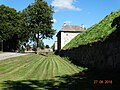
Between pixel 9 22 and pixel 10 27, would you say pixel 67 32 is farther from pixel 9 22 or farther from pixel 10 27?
pixel 10 27

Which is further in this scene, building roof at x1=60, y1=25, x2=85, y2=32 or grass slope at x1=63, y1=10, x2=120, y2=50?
building roof at x1=60, y1=25, x2=85, y2=32

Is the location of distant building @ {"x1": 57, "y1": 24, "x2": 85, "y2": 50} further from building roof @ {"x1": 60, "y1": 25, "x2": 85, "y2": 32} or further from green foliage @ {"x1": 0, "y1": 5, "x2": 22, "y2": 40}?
green foliage @ {"x1": 0, "y1": 5, "x2": 22, "y2": 40}

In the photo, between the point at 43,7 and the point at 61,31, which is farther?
the point at 61,31

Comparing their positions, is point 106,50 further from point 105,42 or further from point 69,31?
point 69,31

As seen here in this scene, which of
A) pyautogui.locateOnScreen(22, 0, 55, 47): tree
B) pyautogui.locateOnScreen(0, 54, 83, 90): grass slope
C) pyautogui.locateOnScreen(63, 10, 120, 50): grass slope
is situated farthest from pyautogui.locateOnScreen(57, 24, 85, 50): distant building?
pyautogui.locateOnScreen(0, 54, 83, 90): grass slope

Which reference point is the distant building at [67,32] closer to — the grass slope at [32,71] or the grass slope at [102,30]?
the grass slope at [102,30]

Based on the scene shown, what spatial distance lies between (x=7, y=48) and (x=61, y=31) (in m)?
24.0

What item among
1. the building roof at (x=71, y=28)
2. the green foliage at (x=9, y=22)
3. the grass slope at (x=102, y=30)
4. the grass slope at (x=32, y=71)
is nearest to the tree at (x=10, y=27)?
the green foliage at (x=9, y=22)

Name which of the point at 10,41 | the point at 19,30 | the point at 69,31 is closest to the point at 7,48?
the point at 10,41

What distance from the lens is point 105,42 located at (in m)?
20.2

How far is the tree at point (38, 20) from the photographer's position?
96312 millimetres

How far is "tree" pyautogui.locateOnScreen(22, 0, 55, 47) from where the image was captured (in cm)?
9631

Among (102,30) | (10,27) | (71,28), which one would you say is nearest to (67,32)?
(71,28)

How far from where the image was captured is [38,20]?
321 feet
